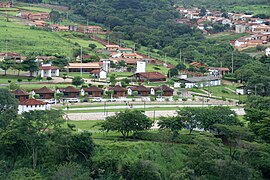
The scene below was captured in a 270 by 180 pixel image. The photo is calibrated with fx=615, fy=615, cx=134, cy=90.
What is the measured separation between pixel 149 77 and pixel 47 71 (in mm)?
7414

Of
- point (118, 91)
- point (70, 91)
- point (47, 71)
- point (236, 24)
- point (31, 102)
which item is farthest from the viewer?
point (236, 24)

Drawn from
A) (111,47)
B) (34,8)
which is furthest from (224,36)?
(34,8)

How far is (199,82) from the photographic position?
44.7m

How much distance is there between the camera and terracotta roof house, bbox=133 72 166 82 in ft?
148

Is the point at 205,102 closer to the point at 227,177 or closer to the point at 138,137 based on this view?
the point at 138,137

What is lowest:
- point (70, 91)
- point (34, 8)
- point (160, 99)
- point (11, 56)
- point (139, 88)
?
point (160, 99)

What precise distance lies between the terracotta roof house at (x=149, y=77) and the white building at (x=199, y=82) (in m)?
1.90

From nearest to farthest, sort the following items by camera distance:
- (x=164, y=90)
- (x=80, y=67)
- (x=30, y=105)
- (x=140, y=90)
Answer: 1. (x=30, y=105)
2. (x=140, y=90)
3. (x=164, y=90)
4. (x=80, y=67)

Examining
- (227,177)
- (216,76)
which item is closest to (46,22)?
(216,76)

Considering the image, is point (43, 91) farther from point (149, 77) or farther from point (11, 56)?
point (11, 56)

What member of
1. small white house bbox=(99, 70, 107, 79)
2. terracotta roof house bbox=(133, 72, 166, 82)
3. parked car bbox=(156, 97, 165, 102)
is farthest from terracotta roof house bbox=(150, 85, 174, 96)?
small white house bbox=(99, 70, 107, 79)

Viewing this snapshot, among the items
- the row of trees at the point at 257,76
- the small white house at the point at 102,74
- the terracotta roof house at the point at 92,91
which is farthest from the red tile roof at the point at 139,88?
the row of trees at the point at 257,76

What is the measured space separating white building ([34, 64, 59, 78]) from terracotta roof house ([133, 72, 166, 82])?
5.89m

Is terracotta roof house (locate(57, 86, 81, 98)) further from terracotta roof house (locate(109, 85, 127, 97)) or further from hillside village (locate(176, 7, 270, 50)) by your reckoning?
hillside village (locate(176, 7, 270, 50))
